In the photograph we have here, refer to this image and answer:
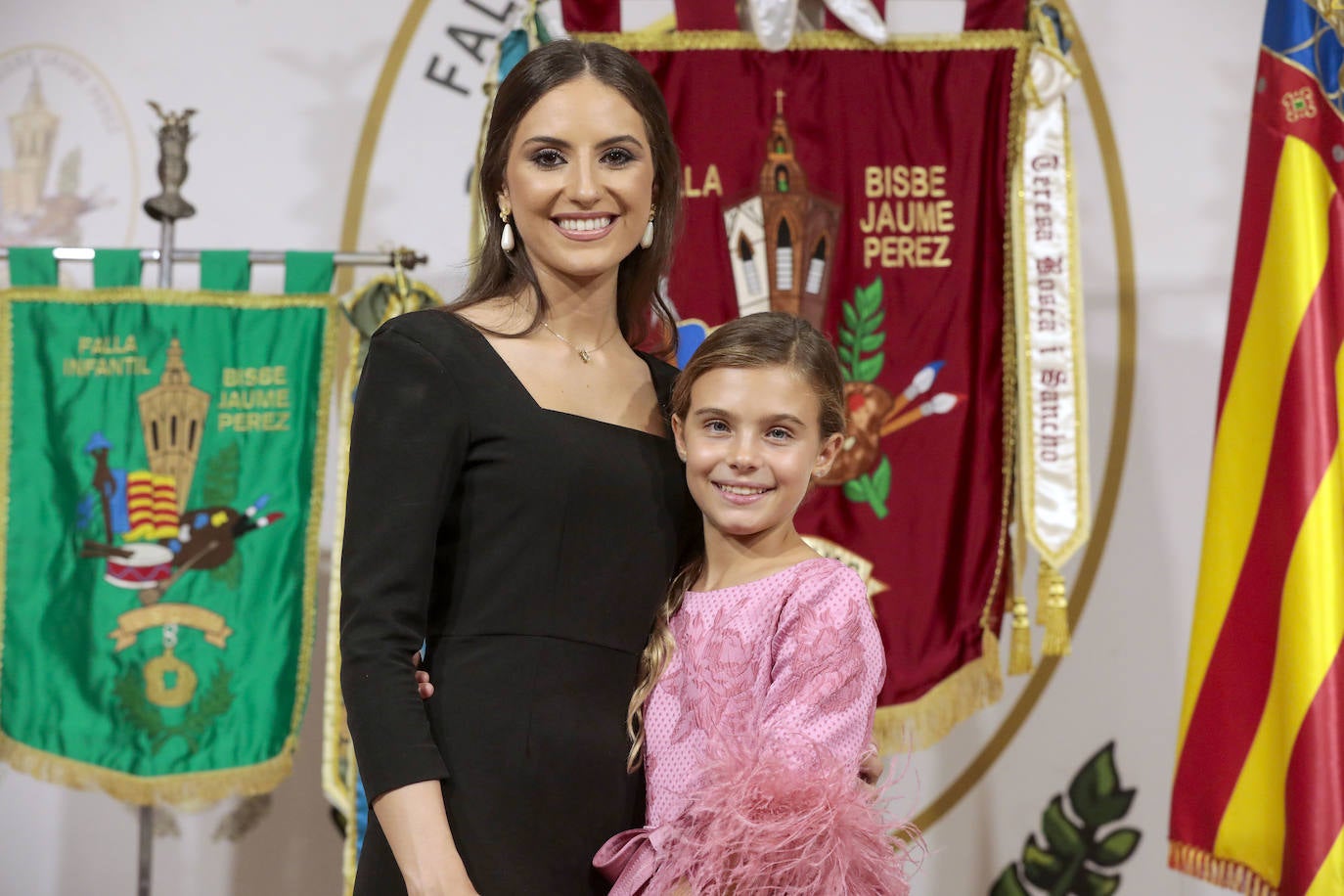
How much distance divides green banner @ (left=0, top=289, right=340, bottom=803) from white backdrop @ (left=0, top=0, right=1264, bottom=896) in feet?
1.75

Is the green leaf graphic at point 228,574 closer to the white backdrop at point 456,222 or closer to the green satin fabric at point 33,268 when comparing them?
the white backdrop at point 456,222

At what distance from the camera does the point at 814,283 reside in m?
3.05

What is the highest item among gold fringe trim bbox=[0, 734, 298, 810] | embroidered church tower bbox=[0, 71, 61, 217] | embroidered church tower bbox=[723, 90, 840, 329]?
embroidered church tower bbox=[0, 71, 61, 217]

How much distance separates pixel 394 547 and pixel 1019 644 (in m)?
1.88

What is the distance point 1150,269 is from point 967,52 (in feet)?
3.35

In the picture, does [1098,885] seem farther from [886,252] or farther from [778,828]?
[778,828]

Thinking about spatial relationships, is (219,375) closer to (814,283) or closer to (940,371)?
(814,283)

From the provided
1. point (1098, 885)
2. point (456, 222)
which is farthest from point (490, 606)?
point (1098, 885)

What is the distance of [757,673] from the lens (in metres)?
1.54

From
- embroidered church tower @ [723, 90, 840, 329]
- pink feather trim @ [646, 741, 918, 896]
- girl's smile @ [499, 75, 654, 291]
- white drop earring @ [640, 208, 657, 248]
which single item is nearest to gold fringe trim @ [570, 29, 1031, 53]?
embroidered church tower @ [723, 90, 840, 329]

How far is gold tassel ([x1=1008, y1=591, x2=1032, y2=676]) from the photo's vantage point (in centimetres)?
292

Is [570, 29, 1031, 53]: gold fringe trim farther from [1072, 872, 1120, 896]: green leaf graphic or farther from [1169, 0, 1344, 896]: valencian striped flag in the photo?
[1072, 872, 1120, 896]: green leaf graphic

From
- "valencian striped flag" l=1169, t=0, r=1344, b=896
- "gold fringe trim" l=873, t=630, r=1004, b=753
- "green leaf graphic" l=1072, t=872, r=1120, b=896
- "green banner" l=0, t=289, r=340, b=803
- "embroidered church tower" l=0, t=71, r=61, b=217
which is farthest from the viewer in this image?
"embroidered church tower" l=0, t=71, r=61, b=217

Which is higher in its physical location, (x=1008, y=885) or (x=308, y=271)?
(x=308, y=271)
